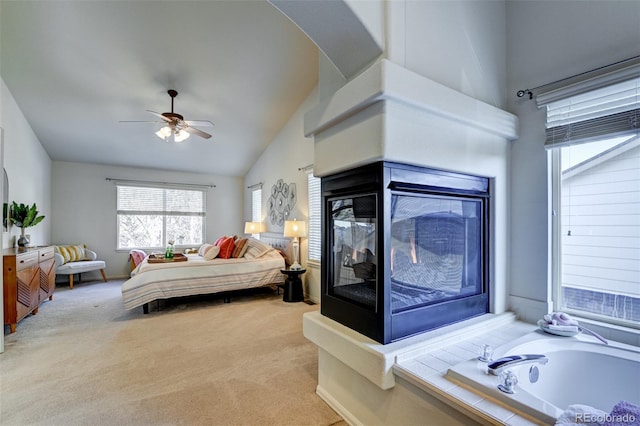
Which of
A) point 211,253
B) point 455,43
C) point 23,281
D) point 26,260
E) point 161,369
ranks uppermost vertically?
point 455,43

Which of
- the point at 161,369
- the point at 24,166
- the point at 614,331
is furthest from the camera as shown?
the point at 24,166

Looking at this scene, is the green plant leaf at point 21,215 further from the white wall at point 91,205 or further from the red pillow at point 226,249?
the red pillow at point 226,249

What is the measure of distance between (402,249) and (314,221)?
2.89m

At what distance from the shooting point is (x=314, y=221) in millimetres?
4582

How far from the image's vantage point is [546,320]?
77.3 inches

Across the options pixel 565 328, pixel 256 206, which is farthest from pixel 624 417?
pixel 256 206

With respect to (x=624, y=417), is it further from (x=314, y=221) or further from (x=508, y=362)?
(x=314, y=221)

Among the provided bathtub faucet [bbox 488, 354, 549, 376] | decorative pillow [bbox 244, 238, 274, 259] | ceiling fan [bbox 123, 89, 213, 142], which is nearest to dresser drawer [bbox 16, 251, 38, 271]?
ceiling fan [bbox 123, 89, 213, 142]

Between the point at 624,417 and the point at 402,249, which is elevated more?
the point at 402,249

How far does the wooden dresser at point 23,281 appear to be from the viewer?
3094 mm

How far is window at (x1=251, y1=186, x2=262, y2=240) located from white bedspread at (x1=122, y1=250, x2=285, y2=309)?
1.96 meters

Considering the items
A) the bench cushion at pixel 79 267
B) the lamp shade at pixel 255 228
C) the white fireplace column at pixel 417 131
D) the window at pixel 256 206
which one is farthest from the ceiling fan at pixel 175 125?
the bench cushion at pixel 79 267

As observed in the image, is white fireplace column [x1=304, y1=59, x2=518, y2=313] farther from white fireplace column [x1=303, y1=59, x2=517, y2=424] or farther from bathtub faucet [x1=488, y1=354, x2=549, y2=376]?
bathtub faucet [x1=488, y1=354, x2=549, y2=376]

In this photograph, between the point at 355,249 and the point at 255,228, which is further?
the point at 255,228
